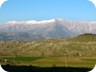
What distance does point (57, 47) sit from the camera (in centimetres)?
4162

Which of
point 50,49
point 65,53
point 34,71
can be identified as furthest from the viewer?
point 50,49

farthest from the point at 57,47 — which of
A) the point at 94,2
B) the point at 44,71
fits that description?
the point at 94,2

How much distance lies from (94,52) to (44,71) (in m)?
22.8

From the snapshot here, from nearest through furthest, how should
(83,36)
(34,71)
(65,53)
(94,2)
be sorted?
1. (94,2)
2. (34,71)
3. (65,53)
4. (83,36)

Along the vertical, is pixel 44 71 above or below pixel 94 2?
below

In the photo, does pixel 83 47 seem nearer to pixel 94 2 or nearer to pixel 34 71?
pixel 34 71

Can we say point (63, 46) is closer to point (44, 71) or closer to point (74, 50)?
point (74, 50)

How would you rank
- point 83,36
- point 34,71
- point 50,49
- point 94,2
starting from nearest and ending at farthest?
point 94,2 → point 34,71 → point 50,49 → point 83,36

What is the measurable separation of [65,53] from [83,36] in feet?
70.2

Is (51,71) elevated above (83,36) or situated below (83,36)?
below

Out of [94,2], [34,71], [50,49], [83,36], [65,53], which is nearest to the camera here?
[94,2]

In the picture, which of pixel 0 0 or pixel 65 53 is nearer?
pixel 0 0

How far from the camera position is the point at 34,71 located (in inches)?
645

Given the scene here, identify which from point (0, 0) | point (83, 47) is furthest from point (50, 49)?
point (0, 0)
